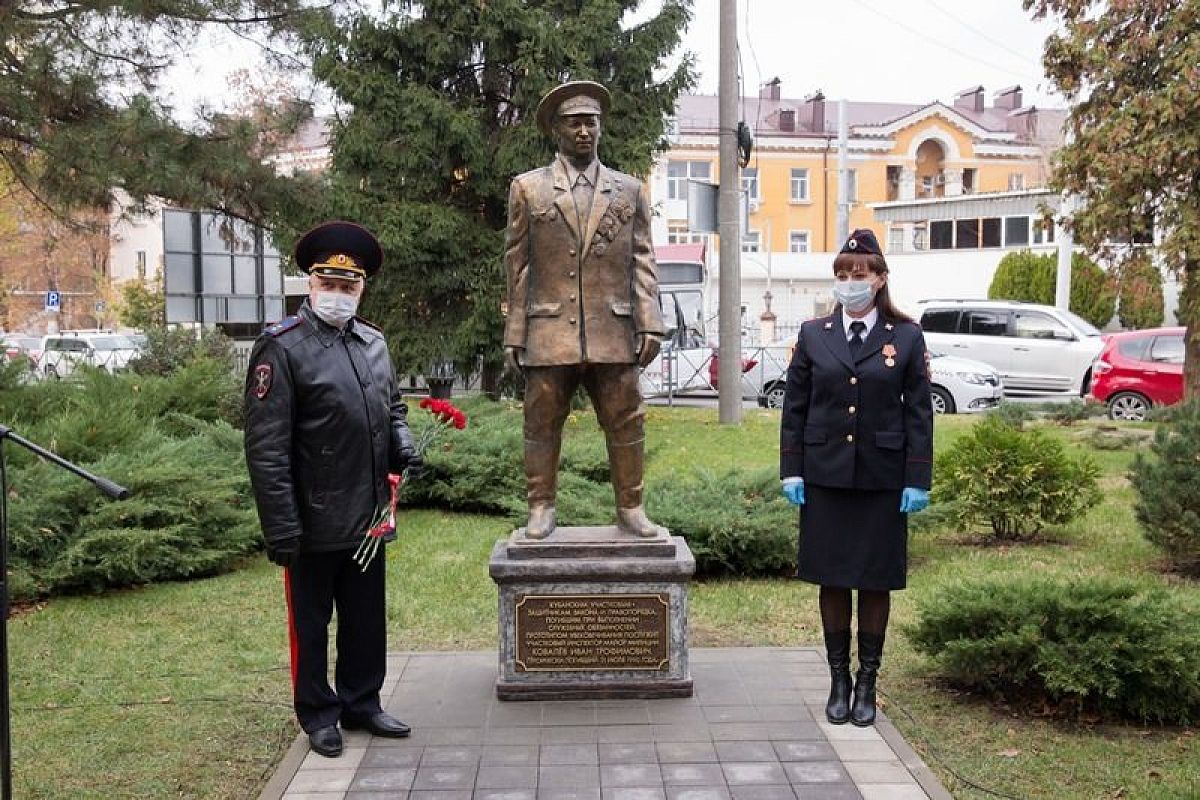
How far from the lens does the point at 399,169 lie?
15.8m

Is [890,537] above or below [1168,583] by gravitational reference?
above

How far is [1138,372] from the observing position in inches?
675

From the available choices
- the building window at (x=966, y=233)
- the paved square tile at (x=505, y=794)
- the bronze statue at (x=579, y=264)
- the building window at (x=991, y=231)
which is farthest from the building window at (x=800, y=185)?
the paved square tile at (x=505, y=794)

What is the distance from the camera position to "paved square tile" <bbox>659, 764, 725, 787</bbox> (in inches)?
180

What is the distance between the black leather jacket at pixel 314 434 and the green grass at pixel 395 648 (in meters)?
1.07

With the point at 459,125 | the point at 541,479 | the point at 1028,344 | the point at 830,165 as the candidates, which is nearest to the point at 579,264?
the point at 541,479

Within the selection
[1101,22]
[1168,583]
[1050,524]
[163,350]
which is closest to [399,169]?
[163,350]

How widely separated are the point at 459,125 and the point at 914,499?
11526 mm

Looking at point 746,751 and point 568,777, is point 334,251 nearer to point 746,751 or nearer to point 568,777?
point 568,777

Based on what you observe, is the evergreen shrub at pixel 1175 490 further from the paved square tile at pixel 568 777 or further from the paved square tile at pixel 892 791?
the paved square tile at pixel 568 777

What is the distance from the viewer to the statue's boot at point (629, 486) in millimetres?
5777

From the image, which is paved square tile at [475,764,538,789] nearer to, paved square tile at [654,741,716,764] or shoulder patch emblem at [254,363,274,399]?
paved square tile at [654,741,716,764]

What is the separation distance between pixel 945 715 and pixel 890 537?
0.96 m

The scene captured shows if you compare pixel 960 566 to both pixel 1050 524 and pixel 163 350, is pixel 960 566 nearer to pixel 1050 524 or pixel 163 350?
pixel 1050 524
